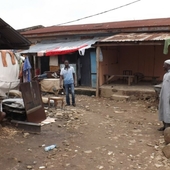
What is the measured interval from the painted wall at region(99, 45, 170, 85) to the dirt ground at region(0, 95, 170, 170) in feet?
19.8

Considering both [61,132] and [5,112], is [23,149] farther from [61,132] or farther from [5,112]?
[5,112]

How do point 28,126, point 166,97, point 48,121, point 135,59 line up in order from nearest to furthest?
point 166,97
point 28,126
point 48,121
point 135,59

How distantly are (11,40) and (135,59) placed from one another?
9.61 metres

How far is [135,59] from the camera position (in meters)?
14.6

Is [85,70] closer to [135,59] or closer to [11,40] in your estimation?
[135,59]

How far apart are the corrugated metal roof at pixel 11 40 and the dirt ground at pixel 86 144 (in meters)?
2.02

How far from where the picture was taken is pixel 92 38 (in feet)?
45.7

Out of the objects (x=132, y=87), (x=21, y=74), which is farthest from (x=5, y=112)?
(x=132, y=87)

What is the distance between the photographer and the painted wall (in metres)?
13.8

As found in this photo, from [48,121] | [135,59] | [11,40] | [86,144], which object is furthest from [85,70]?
[86,144]

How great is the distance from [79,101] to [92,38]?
4.30 meters

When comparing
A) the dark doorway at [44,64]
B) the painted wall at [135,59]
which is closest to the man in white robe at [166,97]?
the painted wall at [135,59]

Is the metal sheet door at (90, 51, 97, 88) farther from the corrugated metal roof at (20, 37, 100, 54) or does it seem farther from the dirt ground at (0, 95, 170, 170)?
the dirt ground at (0, 95, 170, 170)

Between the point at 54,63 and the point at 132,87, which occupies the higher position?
the point at 54,63
